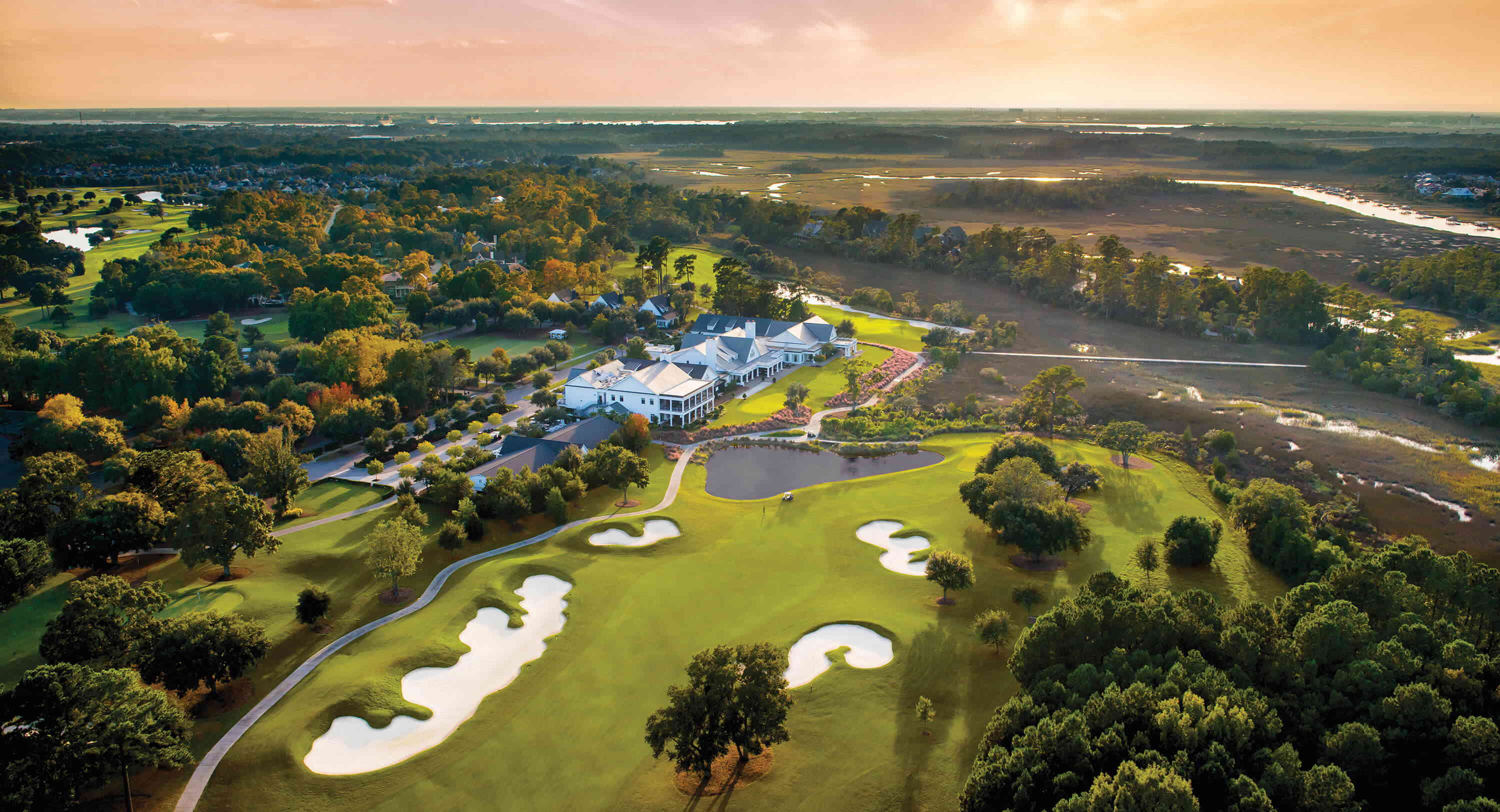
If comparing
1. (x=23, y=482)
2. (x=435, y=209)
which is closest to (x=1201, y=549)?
(x=23, y=482)

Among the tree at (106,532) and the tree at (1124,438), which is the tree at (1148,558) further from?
the tree at (106,532)

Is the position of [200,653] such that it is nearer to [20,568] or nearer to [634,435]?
[20,568]

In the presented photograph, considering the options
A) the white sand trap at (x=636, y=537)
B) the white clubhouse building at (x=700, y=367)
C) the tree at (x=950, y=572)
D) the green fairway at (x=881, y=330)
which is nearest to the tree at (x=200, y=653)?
the white sand trap at (x=636, y=537)

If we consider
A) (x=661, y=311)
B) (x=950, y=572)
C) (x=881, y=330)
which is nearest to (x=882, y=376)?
(x=881, y=330)

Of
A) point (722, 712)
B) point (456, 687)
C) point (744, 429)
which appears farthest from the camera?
point (744, 429)

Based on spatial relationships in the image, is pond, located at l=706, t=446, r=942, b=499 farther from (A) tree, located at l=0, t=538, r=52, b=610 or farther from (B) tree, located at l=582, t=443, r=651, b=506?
(A) tree, located at l=0, t=538, r=52, b=610
